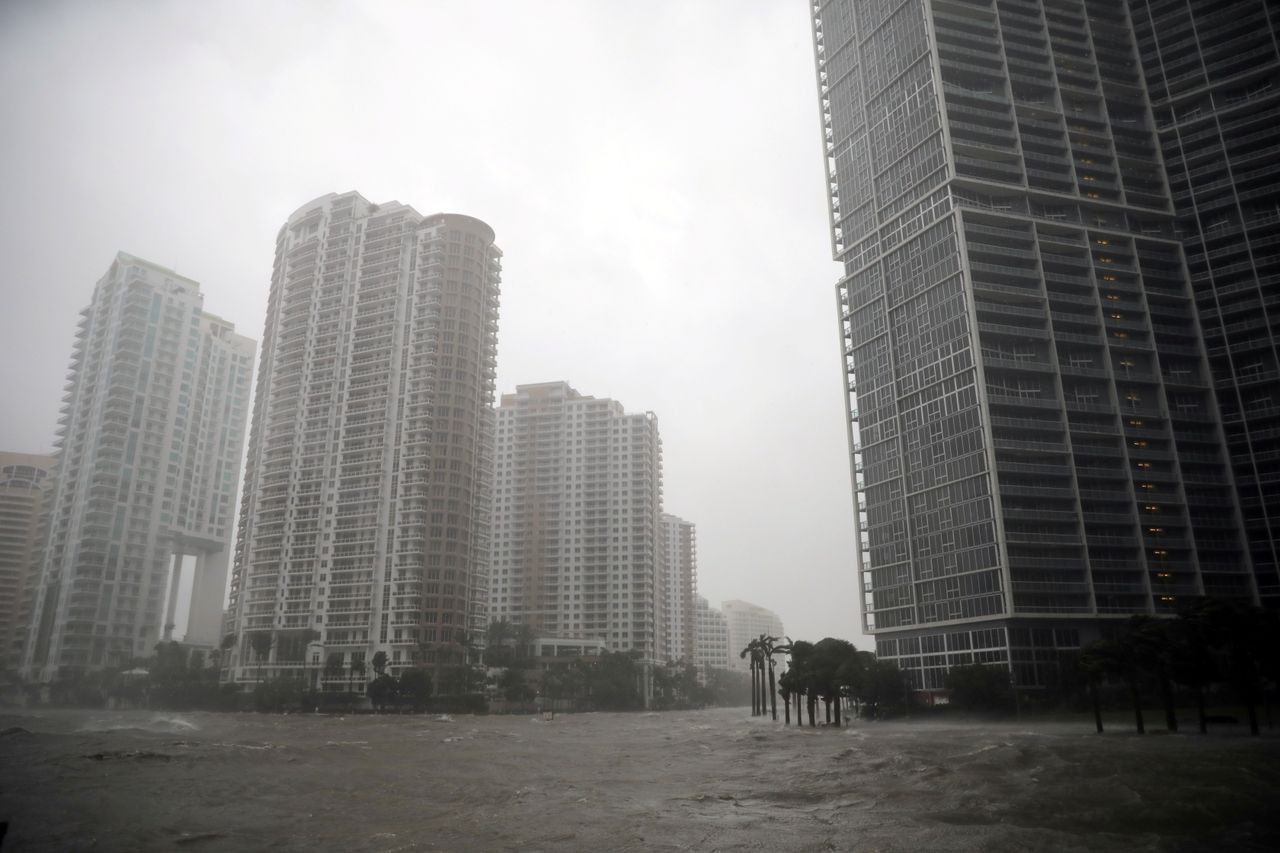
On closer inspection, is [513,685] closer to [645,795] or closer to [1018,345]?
[1018,345]

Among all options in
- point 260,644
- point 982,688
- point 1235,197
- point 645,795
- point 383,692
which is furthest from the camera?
point 260,644

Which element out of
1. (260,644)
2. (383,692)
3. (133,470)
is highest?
(133,470)

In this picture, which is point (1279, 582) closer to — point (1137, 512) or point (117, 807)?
point (1137, 512)

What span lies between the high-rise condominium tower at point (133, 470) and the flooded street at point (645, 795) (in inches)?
1648

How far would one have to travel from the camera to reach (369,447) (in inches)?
6905

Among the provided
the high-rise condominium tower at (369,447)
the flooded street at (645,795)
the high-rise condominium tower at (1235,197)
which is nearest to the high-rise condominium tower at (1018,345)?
the high-rise condominium tower at (1235,197)

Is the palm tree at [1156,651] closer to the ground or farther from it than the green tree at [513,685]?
farther from it

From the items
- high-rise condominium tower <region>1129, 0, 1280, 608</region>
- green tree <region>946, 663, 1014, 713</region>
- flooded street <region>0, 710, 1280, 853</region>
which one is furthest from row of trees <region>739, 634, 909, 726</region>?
high-rise condominium tower <region>1129, 0, 1280, 608</region>

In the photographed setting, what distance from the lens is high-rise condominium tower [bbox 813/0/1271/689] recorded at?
12031cm

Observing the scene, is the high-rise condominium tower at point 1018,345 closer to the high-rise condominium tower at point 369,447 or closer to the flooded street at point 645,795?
the flooded street at point 645,795

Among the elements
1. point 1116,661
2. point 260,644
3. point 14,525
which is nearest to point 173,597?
point 260,644

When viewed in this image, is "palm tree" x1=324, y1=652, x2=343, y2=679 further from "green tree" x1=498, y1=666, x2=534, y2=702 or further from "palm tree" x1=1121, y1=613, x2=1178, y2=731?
"palm tree" x1=1121, y1=613, x2=1178, y2=731

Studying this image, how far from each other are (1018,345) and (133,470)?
142 metres

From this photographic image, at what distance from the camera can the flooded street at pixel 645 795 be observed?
34219mm
